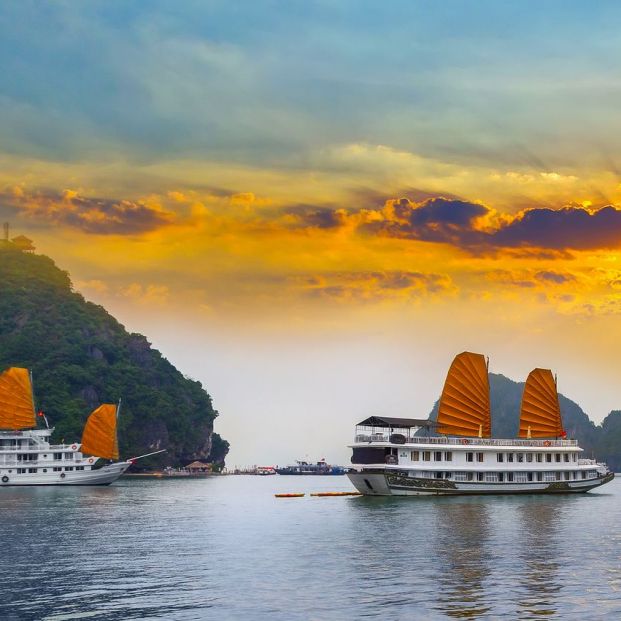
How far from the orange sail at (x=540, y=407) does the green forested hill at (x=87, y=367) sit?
69555mm


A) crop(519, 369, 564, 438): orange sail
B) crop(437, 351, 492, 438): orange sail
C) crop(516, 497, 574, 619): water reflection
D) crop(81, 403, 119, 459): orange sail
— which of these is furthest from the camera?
crop(81, 403, 119, 459): orange sail

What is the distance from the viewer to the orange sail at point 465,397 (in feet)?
232

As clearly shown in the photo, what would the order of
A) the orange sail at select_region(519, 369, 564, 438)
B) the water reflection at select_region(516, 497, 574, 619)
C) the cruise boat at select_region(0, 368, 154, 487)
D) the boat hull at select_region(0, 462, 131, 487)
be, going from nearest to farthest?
the water reflection at select_region(516, 497, 574, 619), the orange sail at select_region(519, 369, 564, 438), the boat hull at select_region(0, 462, 131, 487), the cruise boat at select_region(0, 368, 154, 487)

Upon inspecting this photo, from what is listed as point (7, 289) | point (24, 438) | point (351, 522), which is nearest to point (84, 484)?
point (24, 438)

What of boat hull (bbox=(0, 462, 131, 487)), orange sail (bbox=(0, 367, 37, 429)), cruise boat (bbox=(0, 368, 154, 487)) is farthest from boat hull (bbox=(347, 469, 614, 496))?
orange sail (bbox=(0, 367, 37, 429))

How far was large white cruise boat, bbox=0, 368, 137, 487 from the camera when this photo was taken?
90.9m

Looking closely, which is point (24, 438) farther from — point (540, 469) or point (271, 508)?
point (540, 469)

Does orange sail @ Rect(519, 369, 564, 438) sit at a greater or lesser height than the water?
greater

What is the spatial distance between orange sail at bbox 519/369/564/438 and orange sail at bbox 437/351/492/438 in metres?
5.73

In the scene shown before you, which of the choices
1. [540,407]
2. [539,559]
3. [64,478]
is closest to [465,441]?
[540,407]

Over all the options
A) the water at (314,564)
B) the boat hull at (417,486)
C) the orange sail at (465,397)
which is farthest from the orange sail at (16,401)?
the orange sail at (465,397)

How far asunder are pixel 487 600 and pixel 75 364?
119 metres

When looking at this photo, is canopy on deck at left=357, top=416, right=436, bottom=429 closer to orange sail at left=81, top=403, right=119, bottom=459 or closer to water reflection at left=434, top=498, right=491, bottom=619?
water reflection at left=434, top=498, right=491, bottom=619

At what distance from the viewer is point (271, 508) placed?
6350cm
